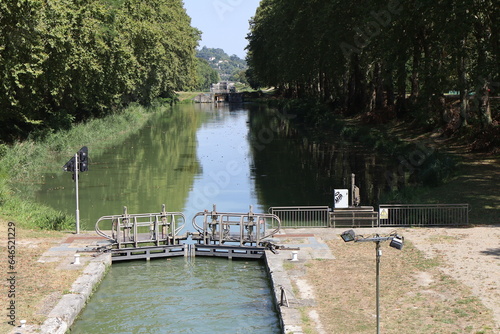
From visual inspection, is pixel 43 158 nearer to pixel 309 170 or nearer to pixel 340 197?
pixel 309 170

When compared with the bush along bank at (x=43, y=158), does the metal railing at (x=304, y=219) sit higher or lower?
lower

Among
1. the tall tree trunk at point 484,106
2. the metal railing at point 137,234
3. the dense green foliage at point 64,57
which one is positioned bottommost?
the metal railing at point 137,234

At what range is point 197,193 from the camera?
36094mm

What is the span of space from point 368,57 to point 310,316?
132ft

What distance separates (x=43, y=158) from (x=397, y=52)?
80.0ft

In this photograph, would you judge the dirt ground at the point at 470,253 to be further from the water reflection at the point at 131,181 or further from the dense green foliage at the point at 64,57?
the dense green foliage at the point at 64,57

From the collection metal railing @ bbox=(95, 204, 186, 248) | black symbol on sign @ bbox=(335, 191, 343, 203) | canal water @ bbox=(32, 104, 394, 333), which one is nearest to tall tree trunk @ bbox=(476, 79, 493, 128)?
canal water @ bbox=(32, 104, 394, 333)

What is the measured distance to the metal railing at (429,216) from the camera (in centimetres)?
2595

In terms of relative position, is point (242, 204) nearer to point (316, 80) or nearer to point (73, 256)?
point (73, 256)

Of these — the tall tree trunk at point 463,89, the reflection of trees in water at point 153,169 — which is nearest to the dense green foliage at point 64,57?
the reflection of trees in water at point 153,169

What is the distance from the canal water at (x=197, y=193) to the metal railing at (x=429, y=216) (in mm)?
5278

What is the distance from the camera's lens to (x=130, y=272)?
22.0m

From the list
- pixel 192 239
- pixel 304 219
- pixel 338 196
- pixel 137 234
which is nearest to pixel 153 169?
pixel 304 219

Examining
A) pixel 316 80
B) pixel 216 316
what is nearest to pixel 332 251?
pixel 216 316
